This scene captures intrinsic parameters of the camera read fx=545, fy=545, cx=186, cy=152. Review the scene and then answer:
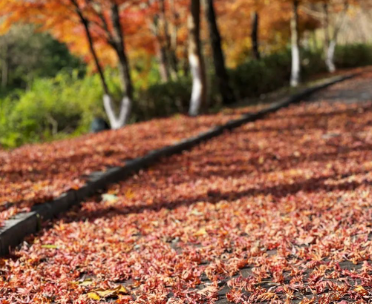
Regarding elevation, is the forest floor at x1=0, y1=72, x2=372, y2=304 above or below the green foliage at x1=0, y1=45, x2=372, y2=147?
below

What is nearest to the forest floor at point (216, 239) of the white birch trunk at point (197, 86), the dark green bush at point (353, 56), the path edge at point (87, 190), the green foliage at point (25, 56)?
the path edge at point (87, 190)

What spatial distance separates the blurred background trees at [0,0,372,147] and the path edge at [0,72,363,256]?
152 inches

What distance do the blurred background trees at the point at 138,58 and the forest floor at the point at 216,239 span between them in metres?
7.24

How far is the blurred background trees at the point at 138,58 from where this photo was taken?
1439 centimetres

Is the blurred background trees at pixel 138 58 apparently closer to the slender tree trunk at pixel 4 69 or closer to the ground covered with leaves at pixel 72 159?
the slender tree trunk at pixel 4 69

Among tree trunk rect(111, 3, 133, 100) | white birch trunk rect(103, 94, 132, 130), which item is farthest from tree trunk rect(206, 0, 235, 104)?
white birch trunk rect(103, 94, 132, 130)

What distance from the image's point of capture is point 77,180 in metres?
6.46

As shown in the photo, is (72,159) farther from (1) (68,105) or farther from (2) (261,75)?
(2) (261,75)

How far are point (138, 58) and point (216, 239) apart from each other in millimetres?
26047

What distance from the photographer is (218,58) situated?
17000 millimetres

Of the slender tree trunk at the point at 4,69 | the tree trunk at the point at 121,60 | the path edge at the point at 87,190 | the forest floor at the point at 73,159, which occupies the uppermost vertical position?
the slender tree trunk at the point at 4,69

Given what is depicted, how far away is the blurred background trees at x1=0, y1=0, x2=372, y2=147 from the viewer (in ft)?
47.2

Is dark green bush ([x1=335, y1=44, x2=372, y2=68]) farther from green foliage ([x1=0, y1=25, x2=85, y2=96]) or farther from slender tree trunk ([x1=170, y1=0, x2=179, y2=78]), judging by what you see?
green foliage ([x1=0, y1=25, x2=85, y2=96])

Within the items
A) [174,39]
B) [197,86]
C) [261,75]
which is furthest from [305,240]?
[174,39]
